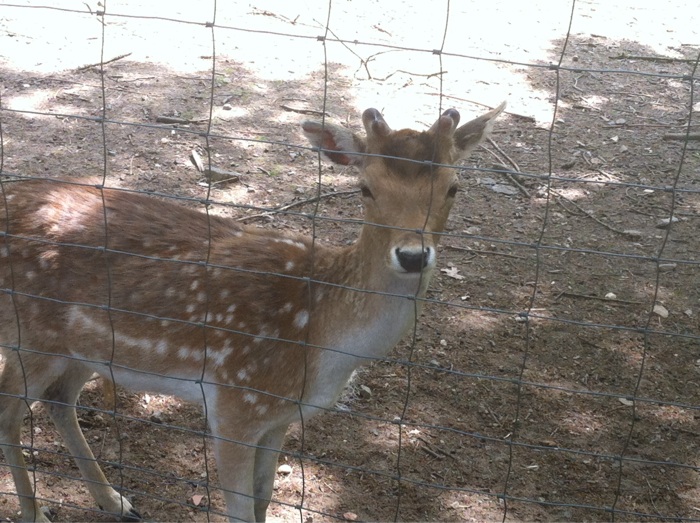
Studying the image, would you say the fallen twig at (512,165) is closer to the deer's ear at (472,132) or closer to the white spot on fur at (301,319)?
the deer's ear at (472,132)

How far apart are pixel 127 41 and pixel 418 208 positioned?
5.96 meters

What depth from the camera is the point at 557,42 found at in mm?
8961

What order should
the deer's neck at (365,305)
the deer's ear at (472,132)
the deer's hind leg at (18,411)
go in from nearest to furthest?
the deer's neck at (365,305) → the deer's ear at (472,132) → the deer's hind leg at (18,411)

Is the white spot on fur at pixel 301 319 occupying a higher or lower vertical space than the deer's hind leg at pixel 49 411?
higher

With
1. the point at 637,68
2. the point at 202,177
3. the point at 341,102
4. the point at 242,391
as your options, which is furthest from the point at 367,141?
the point at 637,68

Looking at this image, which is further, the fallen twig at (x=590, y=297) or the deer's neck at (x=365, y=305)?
the fallen twig at (x=590, y=297)

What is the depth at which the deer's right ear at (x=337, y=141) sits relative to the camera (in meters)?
3.13

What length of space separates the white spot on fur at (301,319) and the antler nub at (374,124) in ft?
2.44

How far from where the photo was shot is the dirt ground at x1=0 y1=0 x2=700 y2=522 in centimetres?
372

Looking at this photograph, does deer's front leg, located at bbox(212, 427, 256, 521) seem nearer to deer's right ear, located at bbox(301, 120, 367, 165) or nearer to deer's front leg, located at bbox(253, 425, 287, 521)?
deer's front leg, located at bbox(253, 425, 287, 521)

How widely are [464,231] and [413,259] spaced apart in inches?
115

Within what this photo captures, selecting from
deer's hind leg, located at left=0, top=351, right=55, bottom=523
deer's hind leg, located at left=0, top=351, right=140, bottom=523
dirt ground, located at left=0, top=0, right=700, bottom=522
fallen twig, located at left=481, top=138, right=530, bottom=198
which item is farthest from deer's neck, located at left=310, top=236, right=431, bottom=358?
fallen twig, located at left=481, top=138, right=530, bottom=198

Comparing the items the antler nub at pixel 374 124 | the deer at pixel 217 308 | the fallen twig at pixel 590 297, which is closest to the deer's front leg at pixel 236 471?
the deer at pixel 217 308

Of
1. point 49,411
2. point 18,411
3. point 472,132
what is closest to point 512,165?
point 472,132
